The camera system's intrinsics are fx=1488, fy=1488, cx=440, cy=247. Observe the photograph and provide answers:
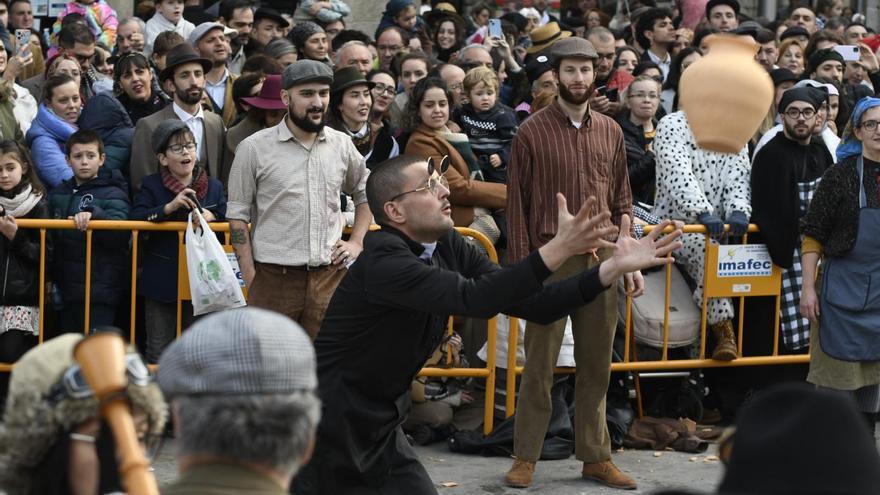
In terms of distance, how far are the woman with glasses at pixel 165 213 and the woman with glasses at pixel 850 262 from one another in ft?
10.9

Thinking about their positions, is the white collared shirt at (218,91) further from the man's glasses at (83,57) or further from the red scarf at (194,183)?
the red scarf at (194,183)

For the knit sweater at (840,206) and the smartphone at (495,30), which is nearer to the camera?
the knit sweater at (840,206)

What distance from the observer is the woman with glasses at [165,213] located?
8.09 meters

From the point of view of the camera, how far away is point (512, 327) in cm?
845

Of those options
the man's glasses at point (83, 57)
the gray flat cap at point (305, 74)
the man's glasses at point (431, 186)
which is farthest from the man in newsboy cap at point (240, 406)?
the man's glasses at point (83, 57)

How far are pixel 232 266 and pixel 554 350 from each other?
71.3 inches

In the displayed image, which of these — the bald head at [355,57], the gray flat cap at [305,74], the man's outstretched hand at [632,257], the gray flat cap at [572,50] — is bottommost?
the man's outstretched hand at [632,257]

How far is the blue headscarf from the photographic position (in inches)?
313

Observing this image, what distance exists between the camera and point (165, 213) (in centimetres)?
800

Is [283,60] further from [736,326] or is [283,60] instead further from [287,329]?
[287,329]

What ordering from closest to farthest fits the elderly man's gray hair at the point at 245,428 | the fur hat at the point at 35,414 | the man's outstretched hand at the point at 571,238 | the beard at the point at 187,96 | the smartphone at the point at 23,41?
1. the elderly man's gray hair at the point at 245,428
2. the fur hat at the point at 35,414
3. the man's outstretched hand at the point at 571,238
4. the beard at the point at 187,96
5. the smartphone at the point at 23,41

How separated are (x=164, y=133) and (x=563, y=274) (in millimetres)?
2306

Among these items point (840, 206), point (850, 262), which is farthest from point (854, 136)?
point (850, 262)

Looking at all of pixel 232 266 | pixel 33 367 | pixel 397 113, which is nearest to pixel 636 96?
pixel 397 113
